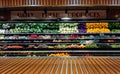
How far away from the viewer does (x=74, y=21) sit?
10438 millimetres

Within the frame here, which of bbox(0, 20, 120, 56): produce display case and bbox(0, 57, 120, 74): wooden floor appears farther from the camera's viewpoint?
bbox(0, 20, 120, 56): produce display case

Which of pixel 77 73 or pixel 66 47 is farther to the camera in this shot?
pixel 66 47

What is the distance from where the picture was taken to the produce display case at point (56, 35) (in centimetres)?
1019

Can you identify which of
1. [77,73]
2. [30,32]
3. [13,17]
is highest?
[13,17]

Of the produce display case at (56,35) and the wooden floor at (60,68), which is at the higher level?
the produce display case at (56,35)

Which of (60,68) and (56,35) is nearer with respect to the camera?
(60,68)

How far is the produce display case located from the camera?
401 inches

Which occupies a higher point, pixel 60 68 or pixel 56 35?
pixel 56 35

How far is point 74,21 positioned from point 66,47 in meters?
1.20

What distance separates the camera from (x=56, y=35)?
1065cm

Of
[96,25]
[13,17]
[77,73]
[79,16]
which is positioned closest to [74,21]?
[79,16]

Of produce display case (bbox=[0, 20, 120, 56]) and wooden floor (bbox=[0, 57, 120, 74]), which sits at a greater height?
produce display case (bbox=[0, 20, 120, 56])

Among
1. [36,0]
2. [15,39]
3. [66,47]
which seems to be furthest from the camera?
[15,39]

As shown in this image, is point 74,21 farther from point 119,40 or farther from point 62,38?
point 119,40
